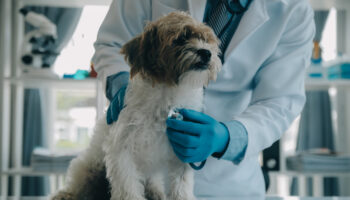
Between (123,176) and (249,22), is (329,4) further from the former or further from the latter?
(123,176)

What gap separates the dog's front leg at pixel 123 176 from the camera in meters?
0.84

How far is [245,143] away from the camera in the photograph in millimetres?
927

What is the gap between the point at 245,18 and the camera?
3.64 ft

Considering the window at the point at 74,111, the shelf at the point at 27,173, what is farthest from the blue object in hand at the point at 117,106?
the window at the point at 74,111

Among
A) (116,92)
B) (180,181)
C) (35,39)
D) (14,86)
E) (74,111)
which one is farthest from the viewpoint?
(74,111)

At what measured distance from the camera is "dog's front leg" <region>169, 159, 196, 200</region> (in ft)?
2.97

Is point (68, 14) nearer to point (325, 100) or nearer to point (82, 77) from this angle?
point (82, 77)

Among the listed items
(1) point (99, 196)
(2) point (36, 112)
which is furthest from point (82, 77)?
(1) point (99, 196)

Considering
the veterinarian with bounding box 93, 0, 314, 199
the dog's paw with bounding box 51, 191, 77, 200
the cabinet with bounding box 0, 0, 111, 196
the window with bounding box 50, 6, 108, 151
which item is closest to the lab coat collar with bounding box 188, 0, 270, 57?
the veterinarian with bounding box 93, 0, 314, 199

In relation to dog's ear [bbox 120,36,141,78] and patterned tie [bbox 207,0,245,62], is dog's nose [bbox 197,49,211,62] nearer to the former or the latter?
dog's ear [bbox 120,36,141,78]

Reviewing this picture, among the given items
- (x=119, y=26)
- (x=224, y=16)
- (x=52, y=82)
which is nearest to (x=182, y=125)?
(x=224, y=16)

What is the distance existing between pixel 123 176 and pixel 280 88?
2.01 ft

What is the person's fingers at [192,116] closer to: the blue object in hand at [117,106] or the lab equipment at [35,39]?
the blue object in hand at [117,106]

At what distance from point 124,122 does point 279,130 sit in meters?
0.52
